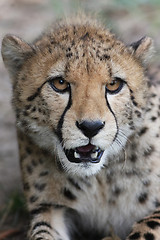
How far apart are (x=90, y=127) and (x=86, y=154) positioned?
8.9 inches

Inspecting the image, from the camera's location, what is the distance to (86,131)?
2.45 metres

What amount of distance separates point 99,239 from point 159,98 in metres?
0.92

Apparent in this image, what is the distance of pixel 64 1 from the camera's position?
6.82m

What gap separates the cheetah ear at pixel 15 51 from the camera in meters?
2.88

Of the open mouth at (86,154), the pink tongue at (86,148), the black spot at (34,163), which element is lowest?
the black spot at (34,163)

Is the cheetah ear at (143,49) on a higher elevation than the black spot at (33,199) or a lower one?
higher

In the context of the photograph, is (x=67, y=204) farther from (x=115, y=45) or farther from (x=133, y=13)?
(x=133, y=13)

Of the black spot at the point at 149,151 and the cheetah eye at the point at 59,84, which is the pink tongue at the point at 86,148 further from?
the black spot at the point at 149,151

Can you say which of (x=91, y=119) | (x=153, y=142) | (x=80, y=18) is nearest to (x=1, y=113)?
(x=80, y=18)

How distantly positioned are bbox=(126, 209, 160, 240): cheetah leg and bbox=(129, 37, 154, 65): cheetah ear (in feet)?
2.77

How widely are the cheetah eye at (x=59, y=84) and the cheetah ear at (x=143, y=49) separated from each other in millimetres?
453

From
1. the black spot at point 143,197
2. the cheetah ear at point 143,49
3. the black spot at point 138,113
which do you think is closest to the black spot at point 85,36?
the cheetah ear at point 143,49

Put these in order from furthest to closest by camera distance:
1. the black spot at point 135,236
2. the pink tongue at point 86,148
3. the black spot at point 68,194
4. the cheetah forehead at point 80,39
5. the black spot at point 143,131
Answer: the black spot at point 68,194 → the black spot at point 143,131 → the black spot at point 135,236 → the cheetah forehead at point 80,39 → the pink tongue at point 86,148

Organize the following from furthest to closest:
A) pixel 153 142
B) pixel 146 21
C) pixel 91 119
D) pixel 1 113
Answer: pixel 146 21 → pixel 1 113 → pixel 153 142 → pixel 91 119
